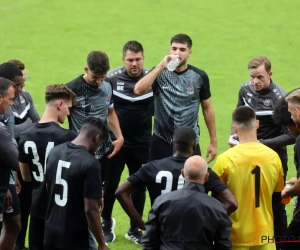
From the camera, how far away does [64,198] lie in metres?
5.85

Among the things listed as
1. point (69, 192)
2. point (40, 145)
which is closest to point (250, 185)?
point (69, 192)

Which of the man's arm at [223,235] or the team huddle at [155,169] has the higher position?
the team huddle at [155,169]

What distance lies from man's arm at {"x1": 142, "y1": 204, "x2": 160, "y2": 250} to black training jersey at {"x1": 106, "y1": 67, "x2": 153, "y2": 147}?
116 inches

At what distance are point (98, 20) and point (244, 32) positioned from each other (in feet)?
10.8

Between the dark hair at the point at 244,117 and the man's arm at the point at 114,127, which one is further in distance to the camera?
the man's arm at the point at 114,127

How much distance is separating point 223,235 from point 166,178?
2.46 ft

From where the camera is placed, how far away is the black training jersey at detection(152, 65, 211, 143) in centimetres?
763

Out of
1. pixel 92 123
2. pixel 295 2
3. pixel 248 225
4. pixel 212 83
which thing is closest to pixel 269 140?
pixel 248 225

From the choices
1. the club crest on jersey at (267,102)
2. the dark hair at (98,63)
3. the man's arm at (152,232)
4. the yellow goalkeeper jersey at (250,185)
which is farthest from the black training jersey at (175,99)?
the man's arm at (152,232)

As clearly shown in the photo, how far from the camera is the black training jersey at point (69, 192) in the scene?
18.9ft

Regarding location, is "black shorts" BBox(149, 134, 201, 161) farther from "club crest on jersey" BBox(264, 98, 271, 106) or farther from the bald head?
the bald head

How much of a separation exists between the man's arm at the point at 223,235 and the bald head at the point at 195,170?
1.05ft

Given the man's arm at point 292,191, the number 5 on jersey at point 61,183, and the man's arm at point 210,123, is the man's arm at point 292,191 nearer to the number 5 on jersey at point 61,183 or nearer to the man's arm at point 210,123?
the number 5 on jersey at point 61,183

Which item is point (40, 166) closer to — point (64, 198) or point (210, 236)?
point (64, 198)
